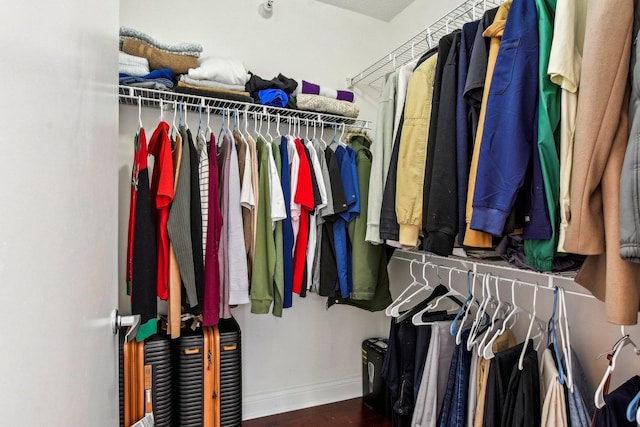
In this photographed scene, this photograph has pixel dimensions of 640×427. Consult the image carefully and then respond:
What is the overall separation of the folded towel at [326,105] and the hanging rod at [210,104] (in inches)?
1.1

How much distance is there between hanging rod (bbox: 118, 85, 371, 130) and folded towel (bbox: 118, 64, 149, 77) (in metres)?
0.07

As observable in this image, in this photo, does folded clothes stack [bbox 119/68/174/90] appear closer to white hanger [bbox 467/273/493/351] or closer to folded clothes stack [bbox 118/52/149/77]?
folded clothes stack [bbox 118/52/149/77]

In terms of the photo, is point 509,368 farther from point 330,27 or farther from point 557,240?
point 330,27

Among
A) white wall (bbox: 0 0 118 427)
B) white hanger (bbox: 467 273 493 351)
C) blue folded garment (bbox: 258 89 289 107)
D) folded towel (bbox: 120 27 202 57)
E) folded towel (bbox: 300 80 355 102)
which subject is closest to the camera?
white wall (bbox: 0 0 118 427)

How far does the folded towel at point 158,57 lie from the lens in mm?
1653

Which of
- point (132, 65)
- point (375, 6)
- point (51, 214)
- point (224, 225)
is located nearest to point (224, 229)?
point (224, 225)

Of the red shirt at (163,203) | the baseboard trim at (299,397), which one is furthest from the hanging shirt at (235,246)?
the baseboard trim at (299,397)

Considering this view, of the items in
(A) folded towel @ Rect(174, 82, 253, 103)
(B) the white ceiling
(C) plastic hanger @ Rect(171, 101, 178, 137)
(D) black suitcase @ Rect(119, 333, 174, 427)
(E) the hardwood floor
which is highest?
(B) the white ceiling

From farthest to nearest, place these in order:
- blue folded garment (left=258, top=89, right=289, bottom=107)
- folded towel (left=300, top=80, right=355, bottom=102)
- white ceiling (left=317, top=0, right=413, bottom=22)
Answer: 1. white ceiling (left=317, top=0, right=413, bottom=22)
2. folded towel (left=300, top=80, right=355, bottom=102)
3. blue folded garment (left=258, top=89, right=289, bottom=107)

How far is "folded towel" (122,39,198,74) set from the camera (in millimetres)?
1653

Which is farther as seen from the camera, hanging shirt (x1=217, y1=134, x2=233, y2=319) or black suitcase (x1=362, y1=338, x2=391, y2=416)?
black suitcase (x1=362, y1=338, x2=391, y2=416)

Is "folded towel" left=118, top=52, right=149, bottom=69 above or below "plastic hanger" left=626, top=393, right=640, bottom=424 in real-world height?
above

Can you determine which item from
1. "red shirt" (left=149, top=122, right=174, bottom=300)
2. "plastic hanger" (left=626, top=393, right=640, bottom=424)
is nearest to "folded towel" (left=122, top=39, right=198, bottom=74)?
"red shirt" (left=149, top=122, right=174, bottom=300)

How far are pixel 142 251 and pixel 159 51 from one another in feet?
3.27
